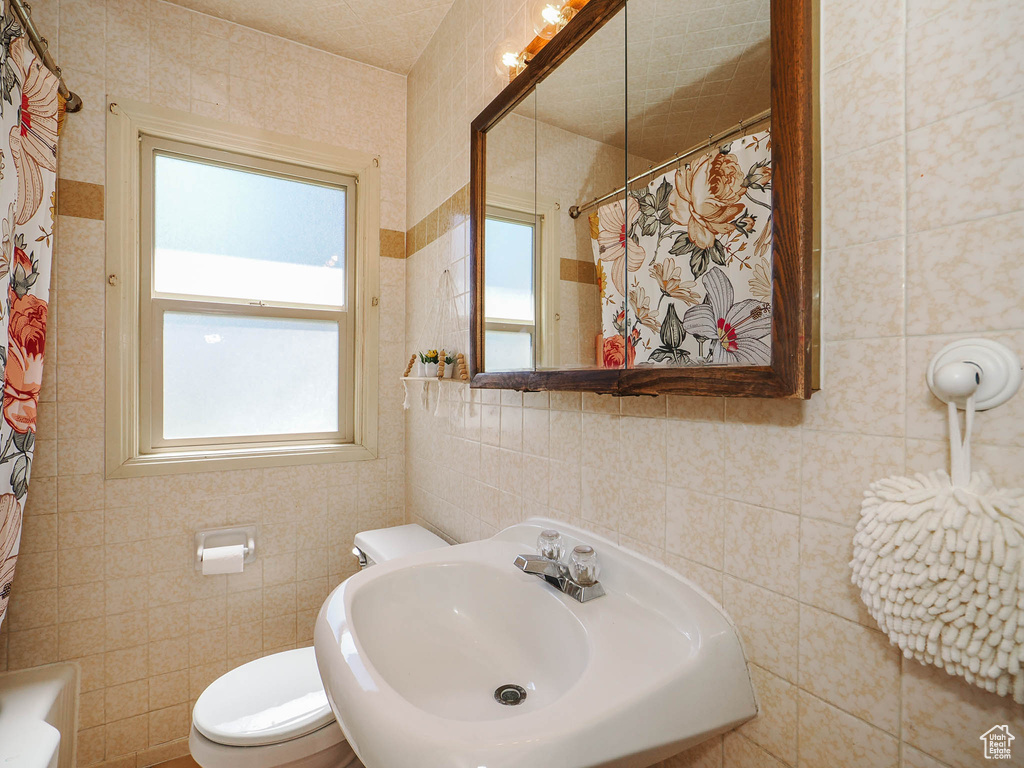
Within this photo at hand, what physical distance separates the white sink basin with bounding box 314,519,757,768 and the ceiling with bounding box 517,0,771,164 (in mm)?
754

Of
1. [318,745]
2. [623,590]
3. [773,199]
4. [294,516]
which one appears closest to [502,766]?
[623,590]

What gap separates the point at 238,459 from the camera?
5.80ft

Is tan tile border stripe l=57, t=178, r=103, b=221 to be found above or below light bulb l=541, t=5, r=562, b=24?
below

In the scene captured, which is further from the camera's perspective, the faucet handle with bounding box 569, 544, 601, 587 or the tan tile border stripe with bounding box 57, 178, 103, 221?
the tan tile border stripe with bounding box 57, 178, 103, 221

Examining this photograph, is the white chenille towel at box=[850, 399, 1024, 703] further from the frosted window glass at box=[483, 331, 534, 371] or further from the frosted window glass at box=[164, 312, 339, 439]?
the frosted window glass at box=[164, 312, 339, 439]

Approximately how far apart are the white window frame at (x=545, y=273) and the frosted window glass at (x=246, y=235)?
3.65ft

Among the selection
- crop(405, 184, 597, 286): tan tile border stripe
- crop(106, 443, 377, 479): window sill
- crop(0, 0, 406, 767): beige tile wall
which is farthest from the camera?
crop(106, 443, 377, 479): window sill

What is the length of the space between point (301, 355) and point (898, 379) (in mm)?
1886

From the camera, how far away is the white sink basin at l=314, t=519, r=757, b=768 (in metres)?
0.57

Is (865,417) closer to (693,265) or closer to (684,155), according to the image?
(693,265)

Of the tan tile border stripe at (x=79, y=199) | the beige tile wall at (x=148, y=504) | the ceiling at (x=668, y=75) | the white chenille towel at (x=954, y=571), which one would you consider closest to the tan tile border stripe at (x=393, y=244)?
the beige tile wall at (x=148, y=504)

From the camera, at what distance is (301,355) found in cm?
195

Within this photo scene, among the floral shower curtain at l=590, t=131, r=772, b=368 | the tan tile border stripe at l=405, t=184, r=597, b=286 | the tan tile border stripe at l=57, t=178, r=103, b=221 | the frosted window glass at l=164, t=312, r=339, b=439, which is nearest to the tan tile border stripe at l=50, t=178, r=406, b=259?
the tan tile border stripe at l=57, t=178, r=103, b=221

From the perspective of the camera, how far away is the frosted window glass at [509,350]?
118 cm
